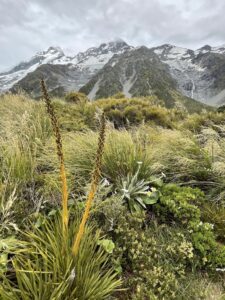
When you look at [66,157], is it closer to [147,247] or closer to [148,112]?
[147,247]

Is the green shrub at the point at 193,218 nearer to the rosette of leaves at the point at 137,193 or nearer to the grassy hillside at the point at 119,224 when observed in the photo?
the grassy hillside at the point at 119,224

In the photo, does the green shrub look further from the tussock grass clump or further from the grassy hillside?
the tussock grass clump

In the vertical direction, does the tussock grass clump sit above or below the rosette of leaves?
below

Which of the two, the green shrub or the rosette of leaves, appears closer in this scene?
the green shrub

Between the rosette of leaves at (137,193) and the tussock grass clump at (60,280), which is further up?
the rosette of leaves at (137,193)

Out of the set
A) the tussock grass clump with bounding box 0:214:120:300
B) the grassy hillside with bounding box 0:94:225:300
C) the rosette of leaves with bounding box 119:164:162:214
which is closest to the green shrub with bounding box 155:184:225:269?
the grassy hillside with bounding box 0:94:225:300

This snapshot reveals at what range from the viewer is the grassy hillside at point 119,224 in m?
2.93

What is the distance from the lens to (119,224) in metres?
3.88

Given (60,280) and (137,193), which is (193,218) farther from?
(60,280)

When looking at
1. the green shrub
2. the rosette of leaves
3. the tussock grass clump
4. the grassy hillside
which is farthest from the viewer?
the rosette of leaves

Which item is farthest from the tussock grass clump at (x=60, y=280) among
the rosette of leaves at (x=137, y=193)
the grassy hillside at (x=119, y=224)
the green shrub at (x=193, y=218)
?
the rosette of leaves at (x=137, y=193)

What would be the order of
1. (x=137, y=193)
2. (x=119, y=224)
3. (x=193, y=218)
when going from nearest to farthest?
(x=119, y=224)
(x=193, y=218)
(x=137, y=193)

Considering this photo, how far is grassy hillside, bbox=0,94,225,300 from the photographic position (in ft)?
9.61

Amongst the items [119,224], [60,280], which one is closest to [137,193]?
[119,224]
